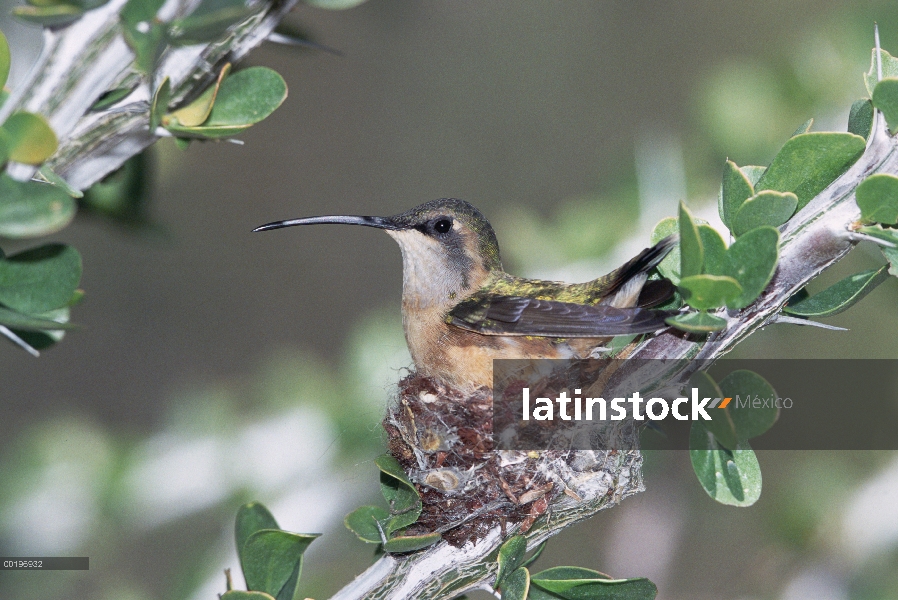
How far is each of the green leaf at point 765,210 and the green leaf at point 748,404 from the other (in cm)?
25

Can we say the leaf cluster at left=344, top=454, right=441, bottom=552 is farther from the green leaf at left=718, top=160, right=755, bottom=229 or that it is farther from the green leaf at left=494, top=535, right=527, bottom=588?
the green leaf at left=718, top=160, right=755, bottom=229

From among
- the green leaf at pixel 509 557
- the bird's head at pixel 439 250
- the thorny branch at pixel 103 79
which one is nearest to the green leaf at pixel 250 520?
the green leaf at pixel 509 557

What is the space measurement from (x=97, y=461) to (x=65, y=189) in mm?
1028

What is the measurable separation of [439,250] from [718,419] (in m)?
1.30

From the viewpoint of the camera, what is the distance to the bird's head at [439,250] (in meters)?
2.29

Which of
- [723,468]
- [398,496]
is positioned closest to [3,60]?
[398,496]

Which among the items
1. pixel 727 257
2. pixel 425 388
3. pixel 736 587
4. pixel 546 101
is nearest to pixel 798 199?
pixel 727 257

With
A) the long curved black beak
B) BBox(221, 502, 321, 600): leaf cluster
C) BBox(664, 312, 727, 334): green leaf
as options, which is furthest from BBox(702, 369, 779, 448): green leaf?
the long curved black beak

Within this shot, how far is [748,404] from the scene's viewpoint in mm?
1164

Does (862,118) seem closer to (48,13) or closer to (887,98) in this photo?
(887,98)

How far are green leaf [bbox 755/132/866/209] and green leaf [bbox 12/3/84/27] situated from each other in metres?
0.99

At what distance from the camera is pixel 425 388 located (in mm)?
2107

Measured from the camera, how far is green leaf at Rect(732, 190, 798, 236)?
1058 mm

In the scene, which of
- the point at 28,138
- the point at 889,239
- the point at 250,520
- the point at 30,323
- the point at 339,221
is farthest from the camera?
the point at 339,221
